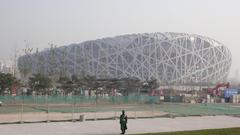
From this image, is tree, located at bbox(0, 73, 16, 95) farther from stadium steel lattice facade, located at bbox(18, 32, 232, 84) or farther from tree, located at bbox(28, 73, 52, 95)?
stadium steel lattice facade, located at bbox(18, 32, 232, 84)

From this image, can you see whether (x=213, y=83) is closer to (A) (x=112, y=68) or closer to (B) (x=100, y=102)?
(A) (x=112, y=68)

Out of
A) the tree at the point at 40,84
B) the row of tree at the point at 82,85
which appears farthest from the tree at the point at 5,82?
the row of tree at the point at 82,85

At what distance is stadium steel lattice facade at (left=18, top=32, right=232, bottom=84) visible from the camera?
12744 centimetres

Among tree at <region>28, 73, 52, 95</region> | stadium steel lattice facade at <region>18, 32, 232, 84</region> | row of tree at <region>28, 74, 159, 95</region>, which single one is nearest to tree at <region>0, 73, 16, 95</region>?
tree at <region>28, 73, 52, 95</region>

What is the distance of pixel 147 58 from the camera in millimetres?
127625

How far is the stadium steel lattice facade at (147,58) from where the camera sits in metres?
127

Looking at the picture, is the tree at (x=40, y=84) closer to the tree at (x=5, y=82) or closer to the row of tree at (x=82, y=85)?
the row of tree at (x=82, y=85)

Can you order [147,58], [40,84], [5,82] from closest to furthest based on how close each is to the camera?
[5,82]
[40,84]
[147,58]

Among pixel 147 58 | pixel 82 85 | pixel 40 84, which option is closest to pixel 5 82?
pixel 40 84

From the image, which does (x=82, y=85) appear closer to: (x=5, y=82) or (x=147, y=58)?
(x=5, y=82)

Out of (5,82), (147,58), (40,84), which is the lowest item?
(40,84)

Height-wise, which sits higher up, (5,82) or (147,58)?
(147,58)

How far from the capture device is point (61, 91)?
78938 mm

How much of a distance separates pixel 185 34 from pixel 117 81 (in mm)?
53894
